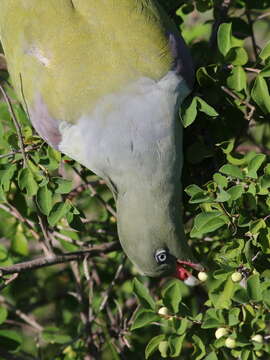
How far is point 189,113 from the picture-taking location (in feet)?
7.09

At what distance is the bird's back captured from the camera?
7.21 ft

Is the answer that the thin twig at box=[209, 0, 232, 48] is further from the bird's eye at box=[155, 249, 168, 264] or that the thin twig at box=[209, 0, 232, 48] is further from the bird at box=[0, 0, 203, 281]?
the bird's eye at box=[155, 249, 168, 264]

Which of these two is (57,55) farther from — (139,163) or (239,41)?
(239,41)

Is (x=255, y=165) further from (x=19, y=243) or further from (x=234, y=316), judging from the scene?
(x=19, y=243)

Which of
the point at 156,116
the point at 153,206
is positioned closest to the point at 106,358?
the point at 153,206

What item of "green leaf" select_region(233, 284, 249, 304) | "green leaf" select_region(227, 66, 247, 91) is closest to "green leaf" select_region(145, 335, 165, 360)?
"green leaf" select_region(233, 284, 249, 304)

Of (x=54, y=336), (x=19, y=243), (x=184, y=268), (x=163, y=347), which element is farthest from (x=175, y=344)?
(x=19, y=243)

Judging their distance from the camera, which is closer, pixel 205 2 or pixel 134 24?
pixel 134 24

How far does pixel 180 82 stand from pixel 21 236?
37.3 inches

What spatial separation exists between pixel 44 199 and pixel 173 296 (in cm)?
49

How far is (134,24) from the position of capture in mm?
2223

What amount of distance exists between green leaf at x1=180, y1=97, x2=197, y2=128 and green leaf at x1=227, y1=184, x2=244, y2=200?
24 cm

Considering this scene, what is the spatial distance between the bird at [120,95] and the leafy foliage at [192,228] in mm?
82

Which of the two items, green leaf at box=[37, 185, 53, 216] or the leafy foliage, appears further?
green leaf at box=[37, 185, 53, 216]
